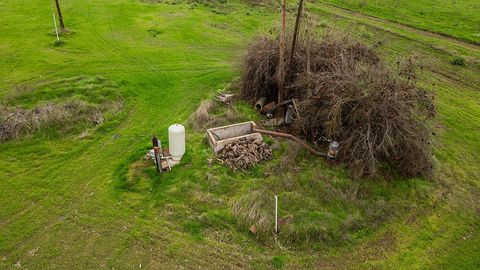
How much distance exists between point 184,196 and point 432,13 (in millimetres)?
29328

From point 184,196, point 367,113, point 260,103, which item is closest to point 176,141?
point 184,196

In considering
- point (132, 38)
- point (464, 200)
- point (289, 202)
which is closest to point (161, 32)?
point (132, 38)

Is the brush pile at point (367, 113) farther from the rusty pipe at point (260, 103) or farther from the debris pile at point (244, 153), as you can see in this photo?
the rusty pipe at point (260, 103)

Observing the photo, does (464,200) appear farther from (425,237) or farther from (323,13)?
(323,13)

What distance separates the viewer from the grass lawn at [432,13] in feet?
86.1

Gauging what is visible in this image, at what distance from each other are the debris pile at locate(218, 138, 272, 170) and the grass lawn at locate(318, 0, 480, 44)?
20449 millimetres

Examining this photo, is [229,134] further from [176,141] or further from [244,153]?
[176,141]

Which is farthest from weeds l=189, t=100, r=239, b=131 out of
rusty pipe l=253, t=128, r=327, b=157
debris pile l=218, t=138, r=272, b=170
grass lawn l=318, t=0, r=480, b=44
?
grass lawn l=318, t=0, r=480, b=44

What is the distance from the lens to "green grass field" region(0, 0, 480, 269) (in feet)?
30.6

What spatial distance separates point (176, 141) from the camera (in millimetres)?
11914

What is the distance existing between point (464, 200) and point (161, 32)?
66.4 feet

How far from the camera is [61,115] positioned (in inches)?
549

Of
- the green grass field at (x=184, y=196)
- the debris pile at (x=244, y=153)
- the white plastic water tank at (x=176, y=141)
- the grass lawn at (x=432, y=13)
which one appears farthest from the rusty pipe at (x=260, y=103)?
the grass lawn at (x=432, y=13)

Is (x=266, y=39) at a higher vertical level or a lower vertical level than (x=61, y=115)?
higher
